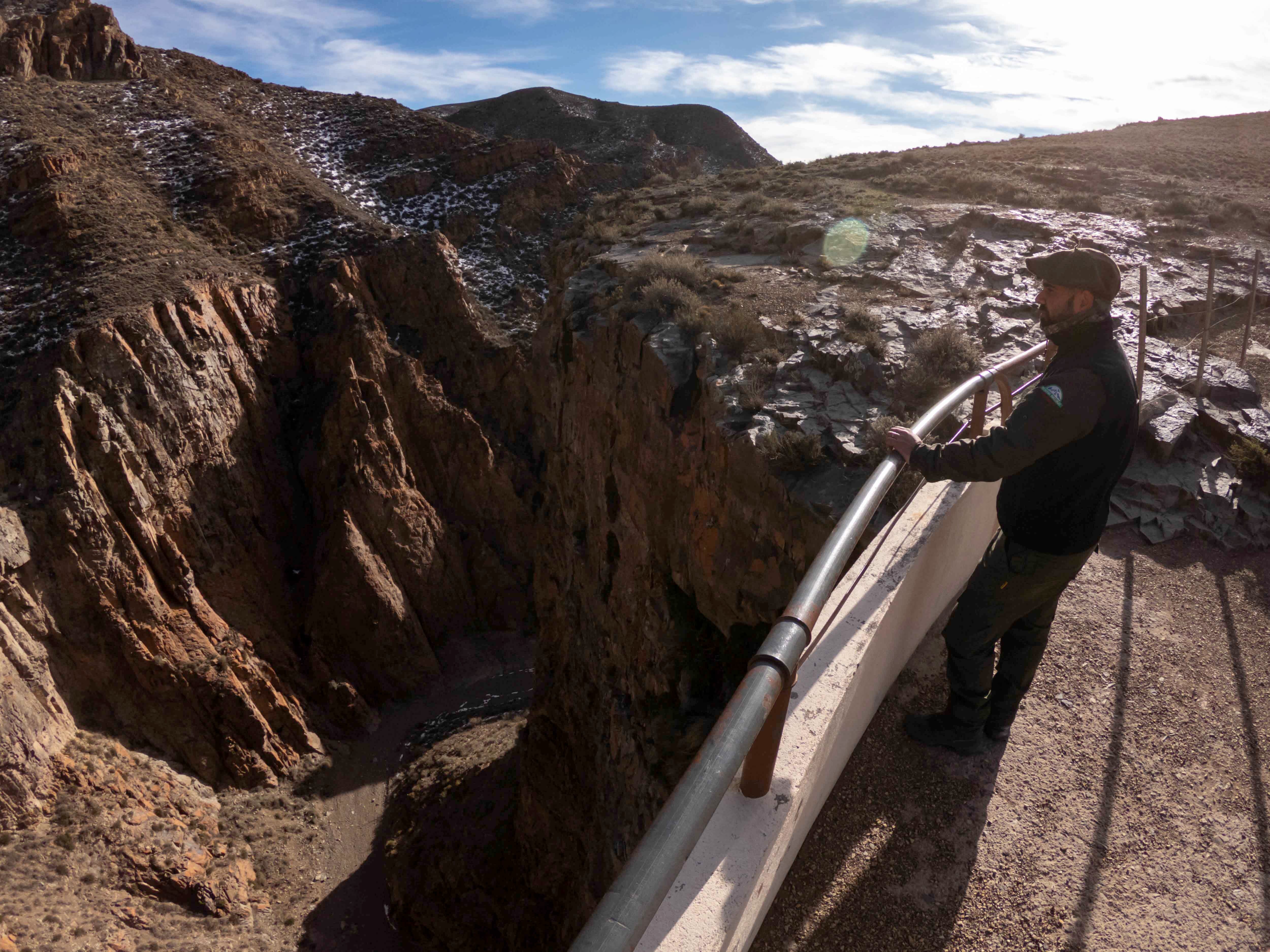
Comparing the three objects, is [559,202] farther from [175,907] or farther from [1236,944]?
[1236,944]

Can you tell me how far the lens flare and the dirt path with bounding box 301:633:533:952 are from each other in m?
14.1

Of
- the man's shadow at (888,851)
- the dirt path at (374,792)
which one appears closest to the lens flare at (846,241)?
the man's shadow at (888,851)

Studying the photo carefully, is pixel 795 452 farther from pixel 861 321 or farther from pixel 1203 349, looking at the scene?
pixel 1203 349

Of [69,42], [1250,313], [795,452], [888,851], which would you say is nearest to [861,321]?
[795,452]

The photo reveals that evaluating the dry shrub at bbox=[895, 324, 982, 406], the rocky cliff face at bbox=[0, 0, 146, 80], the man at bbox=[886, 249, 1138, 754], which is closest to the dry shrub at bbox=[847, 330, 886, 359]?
the dry shrub at bbox=[895, 324, 982, 406]

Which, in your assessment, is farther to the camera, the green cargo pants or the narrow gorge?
the narrow gorge

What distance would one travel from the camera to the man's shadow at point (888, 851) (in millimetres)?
2492

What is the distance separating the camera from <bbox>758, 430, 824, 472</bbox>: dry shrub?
5.71 metres

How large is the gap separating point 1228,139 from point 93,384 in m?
32.9

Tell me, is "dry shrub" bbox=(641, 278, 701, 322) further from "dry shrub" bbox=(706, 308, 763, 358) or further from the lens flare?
the lens flare

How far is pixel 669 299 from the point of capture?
8617 mm

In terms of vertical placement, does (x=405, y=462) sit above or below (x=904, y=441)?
below

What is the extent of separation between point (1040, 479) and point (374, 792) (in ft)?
67.2

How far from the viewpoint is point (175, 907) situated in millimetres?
14219
